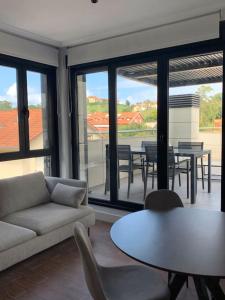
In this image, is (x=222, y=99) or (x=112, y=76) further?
(x=112, y=76)

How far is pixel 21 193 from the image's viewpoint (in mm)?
3273

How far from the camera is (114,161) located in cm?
398

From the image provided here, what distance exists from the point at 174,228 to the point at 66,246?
1790 mm

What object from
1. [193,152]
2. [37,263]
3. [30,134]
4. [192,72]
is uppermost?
[192,72]

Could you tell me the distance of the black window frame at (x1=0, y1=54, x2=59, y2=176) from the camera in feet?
12.3

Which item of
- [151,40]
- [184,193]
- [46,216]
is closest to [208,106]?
[151,40]

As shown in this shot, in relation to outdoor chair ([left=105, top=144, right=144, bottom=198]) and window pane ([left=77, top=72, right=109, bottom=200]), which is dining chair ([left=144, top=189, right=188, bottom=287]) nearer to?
outdoor chair ([left=105, top=144, right=144, bottom=198])

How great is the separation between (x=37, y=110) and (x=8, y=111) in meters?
0.53

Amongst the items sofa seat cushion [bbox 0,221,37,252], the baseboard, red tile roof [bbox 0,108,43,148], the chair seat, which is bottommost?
the baseboard

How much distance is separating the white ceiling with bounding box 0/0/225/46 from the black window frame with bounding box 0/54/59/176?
411 millimetres

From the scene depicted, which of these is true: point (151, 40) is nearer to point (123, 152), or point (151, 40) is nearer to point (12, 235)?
point (123, 152)

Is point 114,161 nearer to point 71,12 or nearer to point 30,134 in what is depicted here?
point 30,134

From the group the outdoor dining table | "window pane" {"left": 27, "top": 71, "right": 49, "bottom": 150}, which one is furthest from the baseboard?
"window pane" {"left": 27, "top": 71, "right": 49, "bottom": 150}

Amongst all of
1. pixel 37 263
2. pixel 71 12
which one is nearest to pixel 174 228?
pixel 37 263
